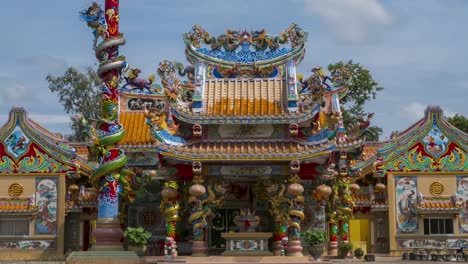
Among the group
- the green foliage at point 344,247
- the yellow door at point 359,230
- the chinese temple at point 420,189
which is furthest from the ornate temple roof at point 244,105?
the yellow door at point 359,230

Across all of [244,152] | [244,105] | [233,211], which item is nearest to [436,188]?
[233,211]

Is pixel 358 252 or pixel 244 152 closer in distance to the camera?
pixel 244 152

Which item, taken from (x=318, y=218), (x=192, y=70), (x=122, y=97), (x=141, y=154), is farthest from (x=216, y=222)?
(x=122, y=97)

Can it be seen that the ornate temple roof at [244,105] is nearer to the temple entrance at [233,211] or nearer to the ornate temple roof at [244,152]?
the ornate temple roof at [244,152]

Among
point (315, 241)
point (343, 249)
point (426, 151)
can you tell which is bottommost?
point (343, 249)

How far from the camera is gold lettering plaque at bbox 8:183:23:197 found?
4091cm

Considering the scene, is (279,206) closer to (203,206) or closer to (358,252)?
(203,206)

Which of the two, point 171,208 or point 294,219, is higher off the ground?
point 171,208

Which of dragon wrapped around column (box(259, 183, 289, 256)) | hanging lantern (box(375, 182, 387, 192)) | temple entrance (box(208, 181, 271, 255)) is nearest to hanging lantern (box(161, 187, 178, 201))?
temple entrance (box(208, 181, 271, 255))

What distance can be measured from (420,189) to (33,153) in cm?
2008

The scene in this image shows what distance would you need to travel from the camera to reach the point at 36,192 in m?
41.0

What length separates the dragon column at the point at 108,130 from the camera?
26938mm

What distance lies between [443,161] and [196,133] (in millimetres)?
17576

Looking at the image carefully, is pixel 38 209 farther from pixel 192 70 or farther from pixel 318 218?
pixel 318 218
